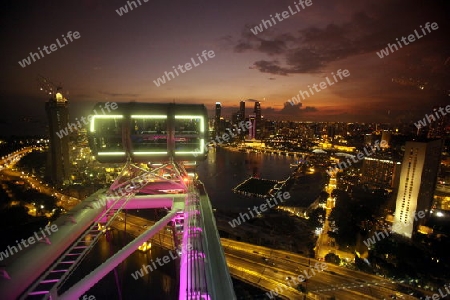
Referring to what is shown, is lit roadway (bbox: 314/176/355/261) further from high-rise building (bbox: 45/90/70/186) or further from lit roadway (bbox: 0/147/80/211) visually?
high-rise building (bbox: 45/90/70/186)

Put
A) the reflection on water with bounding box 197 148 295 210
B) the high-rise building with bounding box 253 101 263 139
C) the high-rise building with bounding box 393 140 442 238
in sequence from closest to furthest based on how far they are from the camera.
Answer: the high-rise building with bounding box 393 140 442 238
the reflection on water with bounding box 197 148 295 210
the high-rise building with bounding box 253 101 263 139

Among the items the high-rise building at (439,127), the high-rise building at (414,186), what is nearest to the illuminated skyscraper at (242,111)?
the high-rise building at (439,127)

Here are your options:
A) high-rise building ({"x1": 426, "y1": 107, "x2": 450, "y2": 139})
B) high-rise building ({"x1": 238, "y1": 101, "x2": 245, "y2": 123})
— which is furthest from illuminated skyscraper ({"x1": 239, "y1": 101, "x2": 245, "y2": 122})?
high-rise building ({"x1": 426, "y1": 107, "x2": 450, "y2": 139})

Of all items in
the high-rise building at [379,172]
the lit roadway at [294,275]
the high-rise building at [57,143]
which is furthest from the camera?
the high-rise building at [379,172]

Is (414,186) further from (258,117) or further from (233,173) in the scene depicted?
(258,117)

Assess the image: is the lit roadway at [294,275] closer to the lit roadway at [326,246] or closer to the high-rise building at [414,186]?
the lit roadway at [326,246]

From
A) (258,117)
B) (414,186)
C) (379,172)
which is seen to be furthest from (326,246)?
(258,117)
